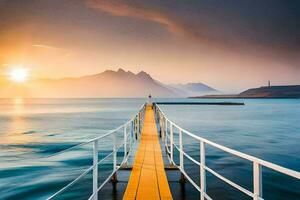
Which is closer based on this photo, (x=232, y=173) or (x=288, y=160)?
(x=232, y=173)

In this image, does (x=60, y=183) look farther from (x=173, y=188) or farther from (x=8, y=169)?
(x=173, y=188)

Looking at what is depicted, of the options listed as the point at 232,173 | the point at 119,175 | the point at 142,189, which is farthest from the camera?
the point at 232,173

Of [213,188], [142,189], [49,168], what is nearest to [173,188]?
[213,188]

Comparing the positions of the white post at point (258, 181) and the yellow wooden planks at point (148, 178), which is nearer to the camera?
the white post at point (258, 181)

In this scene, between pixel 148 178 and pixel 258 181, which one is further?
pixel 148 178

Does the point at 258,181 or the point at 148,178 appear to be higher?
the point at 258,181

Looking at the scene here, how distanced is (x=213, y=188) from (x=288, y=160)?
8.25 metres

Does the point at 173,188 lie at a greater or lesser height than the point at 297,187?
greater

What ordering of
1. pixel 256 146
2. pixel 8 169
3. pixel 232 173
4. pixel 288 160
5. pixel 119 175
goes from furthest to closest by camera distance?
Result: pixel 256 146
pixel 288 160
pixel 8 169
pixel 232 173
pixel 119 175

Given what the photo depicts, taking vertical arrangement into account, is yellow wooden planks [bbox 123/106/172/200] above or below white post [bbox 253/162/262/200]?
below

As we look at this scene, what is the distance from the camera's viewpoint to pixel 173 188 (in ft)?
25.7

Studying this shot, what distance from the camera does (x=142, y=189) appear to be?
5223mm

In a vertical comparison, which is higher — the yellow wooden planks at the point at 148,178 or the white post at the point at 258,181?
the white post at the point at 258,181

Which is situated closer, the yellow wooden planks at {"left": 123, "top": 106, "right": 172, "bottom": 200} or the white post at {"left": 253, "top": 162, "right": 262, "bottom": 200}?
the white post at {"left": 253, "top": 162, "right": 262, "bottom": 200}
